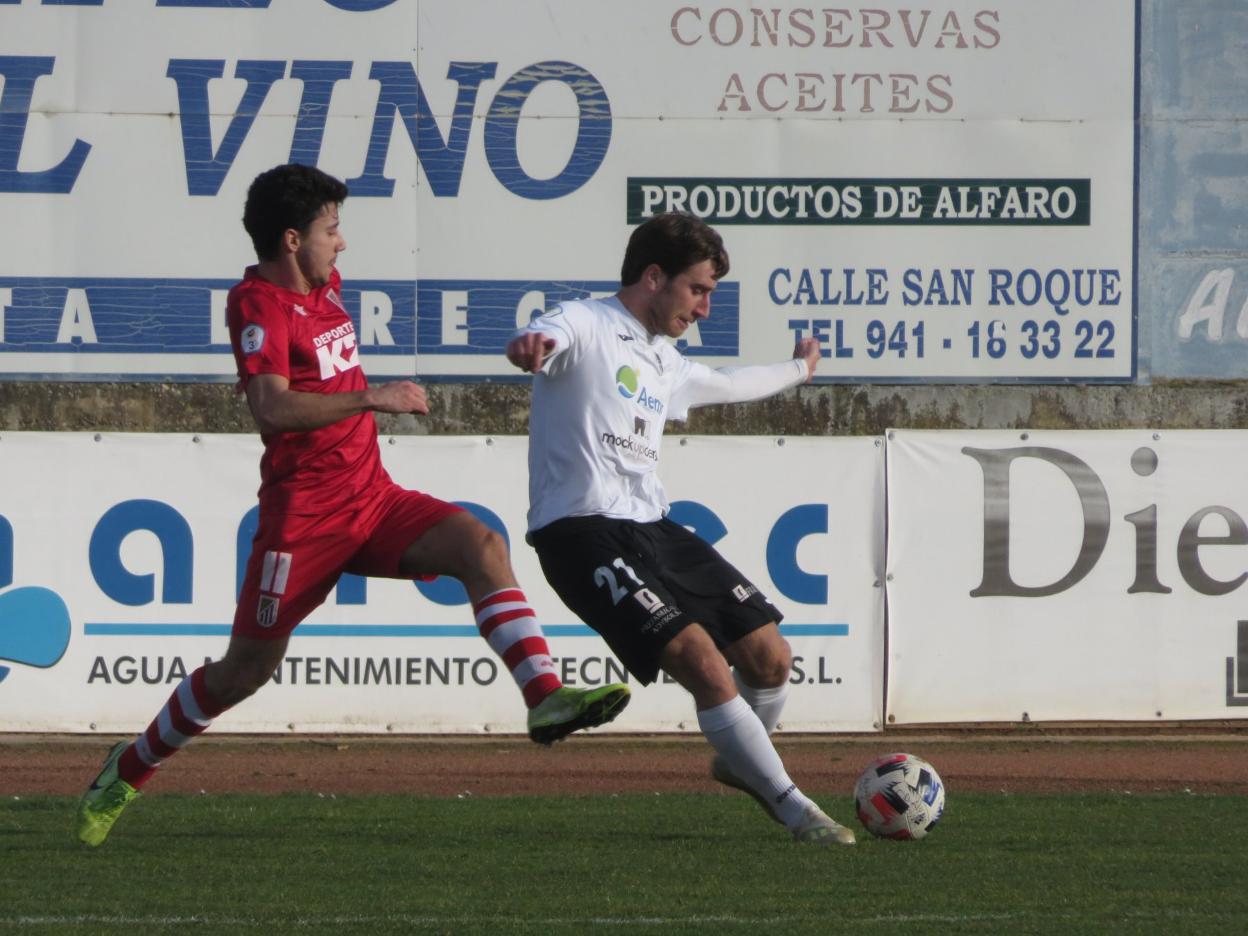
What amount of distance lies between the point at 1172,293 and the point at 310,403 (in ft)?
24.7

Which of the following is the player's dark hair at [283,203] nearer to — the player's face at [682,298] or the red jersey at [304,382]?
the red jersey at [304,382]

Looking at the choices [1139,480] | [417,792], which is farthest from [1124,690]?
[417,792]

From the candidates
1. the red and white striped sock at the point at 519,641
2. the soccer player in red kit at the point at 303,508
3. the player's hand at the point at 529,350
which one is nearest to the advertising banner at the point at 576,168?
the soccer player in red kit at the point at 303,508

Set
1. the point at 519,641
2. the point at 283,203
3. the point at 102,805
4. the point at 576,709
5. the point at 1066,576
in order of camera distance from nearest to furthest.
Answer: the point at 576,709 < the point at 519,641 < the point at 283,203 < the point at 102,805 < the point at 1066,576

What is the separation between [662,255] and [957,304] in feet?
19.5

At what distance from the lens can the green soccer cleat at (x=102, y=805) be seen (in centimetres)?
632

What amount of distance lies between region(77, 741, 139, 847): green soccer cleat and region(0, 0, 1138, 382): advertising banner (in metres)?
5.48

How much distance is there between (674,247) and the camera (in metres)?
6.05

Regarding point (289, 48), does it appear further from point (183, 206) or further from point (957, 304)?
point (957, 304)

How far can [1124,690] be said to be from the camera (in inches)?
411

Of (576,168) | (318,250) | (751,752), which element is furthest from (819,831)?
(576,168)

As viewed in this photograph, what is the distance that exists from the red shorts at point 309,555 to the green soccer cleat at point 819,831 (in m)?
1.46

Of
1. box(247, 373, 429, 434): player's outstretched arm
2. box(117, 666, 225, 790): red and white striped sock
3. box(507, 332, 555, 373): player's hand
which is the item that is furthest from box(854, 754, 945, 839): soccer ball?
box(117, 666, 225, 790): red and white striped sock

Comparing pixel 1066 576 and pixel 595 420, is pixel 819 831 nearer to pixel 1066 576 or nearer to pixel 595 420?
pixel 595 420
